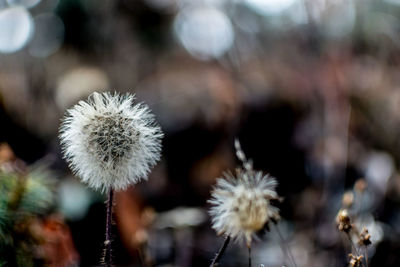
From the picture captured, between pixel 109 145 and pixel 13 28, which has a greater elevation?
pixel 13 28

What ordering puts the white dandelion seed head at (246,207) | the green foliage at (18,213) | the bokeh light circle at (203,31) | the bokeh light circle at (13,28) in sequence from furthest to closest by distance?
the bokeh light circle at (203,31) < the bokeh light circle at (13,28) < the green foliage at (18,213) < the white dandelion seed head at (246,207)

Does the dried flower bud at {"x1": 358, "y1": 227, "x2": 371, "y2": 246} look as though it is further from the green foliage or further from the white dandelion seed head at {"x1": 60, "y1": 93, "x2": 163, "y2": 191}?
the green foliage

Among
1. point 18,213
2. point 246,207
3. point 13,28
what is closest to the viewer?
point 246,207

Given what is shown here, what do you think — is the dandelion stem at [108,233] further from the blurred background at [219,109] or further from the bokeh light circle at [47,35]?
the bokeh light circle at [47,35]

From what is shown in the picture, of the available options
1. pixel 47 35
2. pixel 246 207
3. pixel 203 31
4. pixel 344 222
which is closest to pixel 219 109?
pixel 203 31

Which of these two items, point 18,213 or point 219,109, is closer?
point 18,213

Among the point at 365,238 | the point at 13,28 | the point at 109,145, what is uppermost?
the point at 13,28

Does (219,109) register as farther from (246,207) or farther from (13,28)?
(246,207)

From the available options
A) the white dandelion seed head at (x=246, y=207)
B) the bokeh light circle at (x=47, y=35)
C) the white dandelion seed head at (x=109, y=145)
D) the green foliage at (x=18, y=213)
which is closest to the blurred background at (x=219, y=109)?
the bokeh light circle at (x=47, y=35)
